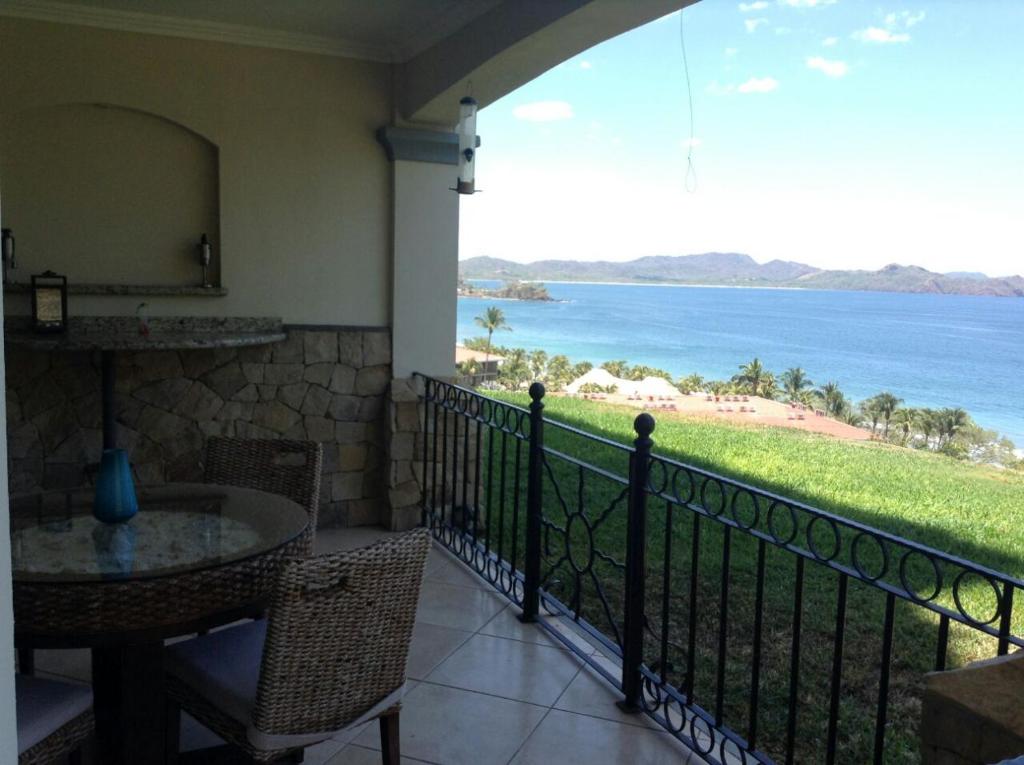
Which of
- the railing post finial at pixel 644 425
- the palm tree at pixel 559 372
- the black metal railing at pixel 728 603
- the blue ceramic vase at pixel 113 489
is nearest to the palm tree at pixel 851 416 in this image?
the palm tree at pixel 559 372

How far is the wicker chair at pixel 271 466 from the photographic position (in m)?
2.76

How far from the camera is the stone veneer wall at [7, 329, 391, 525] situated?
3900mm

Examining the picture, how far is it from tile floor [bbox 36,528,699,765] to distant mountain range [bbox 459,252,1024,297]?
36.9m

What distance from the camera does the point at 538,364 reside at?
22859 millimetres

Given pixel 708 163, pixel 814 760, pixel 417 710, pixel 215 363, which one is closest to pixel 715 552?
pixel 814 760

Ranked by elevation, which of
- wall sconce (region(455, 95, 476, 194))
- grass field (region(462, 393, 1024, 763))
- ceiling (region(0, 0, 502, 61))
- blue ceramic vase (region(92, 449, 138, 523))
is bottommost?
grass field (region(462, 393, 1024, 763))

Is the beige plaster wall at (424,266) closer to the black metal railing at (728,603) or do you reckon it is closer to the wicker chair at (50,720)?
the black metal railing at (728,603)

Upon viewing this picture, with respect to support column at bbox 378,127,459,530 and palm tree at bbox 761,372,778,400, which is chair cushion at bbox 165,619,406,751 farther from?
palm tree at bbox 761,372,778,400

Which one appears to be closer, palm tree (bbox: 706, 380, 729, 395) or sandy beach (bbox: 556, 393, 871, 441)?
sandy beach (bbox: 556, 393, 871, 441)

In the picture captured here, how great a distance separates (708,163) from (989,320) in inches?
615

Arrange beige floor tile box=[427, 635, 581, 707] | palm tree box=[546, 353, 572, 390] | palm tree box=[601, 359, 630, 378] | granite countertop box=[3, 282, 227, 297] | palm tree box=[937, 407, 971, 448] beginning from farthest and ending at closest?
palm tree box=[601, 359, 630, 378], palm tree box=[546, 353, 572, 390], palm tree box=[937, 407, 971, 448], granite countertop box=[3, 282, 227, 297], beige floor tile box=[427, 635, 581, 707]

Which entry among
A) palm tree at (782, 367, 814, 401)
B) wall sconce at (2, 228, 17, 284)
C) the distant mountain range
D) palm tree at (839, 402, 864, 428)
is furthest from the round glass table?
the distant mountain range

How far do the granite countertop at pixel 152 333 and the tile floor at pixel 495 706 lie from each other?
3.98ft

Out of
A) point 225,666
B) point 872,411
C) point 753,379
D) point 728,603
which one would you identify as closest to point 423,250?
point 728,603
